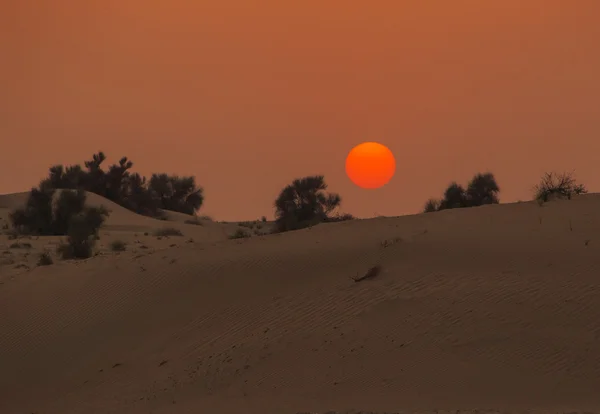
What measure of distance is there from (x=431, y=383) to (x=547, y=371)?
159 cm

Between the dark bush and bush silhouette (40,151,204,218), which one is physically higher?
bush silhouette (40,151,204,218)

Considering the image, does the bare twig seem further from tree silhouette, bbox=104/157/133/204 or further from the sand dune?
tree silhouette, bbox=104/157/133/204

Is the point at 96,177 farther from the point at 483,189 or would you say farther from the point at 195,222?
the point at 483,189

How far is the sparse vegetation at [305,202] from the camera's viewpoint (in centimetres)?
4844

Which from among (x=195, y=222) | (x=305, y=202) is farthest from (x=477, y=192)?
(x=195, y=222)

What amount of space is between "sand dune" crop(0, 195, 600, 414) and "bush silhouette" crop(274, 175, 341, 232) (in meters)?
26.8

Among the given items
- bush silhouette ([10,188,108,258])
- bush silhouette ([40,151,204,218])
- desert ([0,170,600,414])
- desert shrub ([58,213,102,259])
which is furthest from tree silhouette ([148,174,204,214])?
desert ([0,170,600,414])

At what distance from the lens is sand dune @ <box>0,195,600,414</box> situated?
1234 cm

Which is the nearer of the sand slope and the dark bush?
the sand slope

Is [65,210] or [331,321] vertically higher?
[65,210]

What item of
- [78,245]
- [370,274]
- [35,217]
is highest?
[35,217]

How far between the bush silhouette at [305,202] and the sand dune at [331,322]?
26798 millimetres

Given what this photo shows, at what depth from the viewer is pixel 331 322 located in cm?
1487

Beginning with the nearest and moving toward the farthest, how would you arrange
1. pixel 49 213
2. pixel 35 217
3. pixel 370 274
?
pixel 370 274 < pixel 35 217 < pixel 49 213
